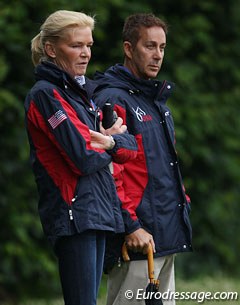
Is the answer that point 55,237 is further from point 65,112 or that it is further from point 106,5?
point 106,5

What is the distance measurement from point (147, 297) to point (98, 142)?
82cm

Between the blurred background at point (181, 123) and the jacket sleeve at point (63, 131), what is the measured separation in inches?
144

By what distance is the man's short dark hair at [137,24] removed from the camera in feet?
17.0

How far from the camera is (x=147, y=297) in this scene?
4625 mm

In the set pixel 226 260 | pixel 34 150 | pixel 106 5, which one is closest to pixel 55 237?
pixel 34 150

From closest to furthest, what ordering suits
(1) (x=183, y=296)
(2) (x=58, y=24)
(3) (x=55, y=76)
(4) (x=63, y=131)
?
(4) (x=63, y=131) < (3) (x=55, y=76) < (2) (x=58, y=24) < (1) (x=183, y=296)

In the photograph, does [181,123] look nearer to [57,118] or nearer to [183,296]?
[183,296]

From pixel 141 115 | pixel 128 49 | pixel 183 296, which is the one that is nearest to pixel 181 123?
pixel 183 296

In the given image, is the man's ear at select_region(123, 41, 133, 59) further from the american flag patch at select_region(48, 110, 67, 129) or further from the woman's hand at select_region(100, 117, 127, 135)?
the american flag patch at select_region(48, 110, 67, 129)

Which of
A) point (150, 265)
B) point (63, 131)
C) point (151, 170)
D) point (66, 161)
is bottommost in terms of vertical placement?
point (150, 265)

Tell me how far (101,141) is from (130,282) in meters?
0.85

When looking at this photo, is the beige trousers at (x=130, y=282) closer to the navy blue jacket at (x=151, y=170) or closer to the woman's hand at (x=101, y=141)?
the navy blue jacket at (x=151, y=170)

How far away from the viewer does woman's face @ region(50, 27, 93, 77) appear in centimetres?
450

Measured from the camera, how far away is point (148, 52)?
16.9 ft
